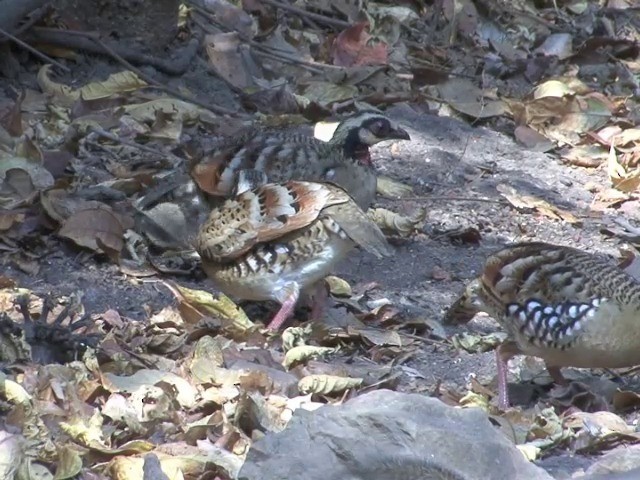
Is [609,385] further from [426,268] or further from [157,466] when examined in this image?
[157,466]

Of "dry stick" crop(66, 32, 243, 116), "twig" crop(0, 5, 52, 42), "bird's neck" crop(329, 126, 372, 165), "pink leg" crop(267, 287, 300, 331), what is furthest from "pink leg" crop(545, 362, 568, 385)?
"twig" crop(0, 5, 52, 42)

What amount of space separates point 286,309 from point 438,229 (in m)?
1.81

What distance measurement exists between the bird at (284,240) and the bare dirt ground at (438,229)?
394 millimetres

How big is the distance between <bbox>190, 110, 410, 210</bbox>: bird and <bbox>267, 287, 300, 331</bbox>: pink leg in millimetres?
941

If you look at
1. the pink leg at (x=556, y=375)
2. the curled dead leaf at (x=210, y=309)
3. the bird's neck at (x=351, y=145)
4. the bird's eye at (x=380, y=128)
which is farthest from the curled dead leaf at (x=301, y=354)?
the bird's eye at (x=380, y=128)

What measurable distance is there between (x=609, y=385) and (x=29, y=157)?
3.77 m

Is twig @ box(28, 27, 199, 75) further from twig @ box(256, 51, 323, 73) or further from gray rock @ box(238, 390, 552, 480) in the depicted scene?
gray rock @ box(238, 390, 552, 480)

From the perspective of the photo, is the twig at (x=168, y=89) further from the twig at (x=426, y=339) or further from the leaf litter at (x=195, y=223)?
the twig at (x=426, y=339)

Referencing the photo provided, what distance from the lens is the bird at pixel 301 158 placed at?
8.13 m

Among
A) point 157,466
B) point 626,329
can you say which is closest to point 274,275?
point 626,329

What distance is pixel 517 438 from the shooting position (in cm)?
572

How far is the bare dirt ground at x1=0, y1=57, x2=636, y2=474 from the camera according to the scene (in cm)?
718

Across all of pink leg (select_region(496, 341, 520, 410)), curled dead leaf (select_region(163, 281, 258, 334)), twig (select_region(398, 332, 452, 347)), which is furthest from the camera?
twig (select_region(398, 332, 452, 347))

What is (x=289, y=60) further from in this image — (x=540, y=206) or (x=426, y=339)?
(x=426, y=339)
